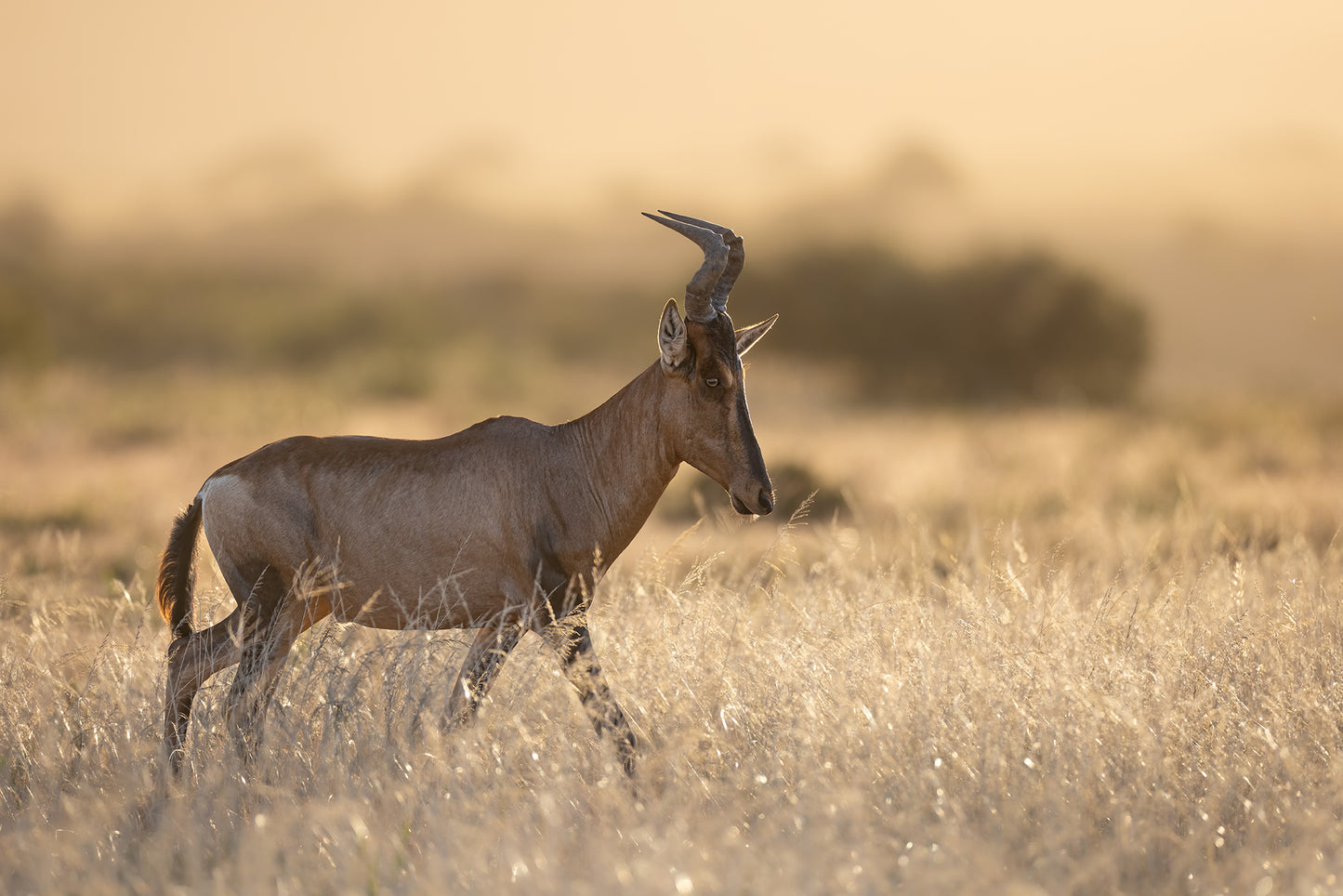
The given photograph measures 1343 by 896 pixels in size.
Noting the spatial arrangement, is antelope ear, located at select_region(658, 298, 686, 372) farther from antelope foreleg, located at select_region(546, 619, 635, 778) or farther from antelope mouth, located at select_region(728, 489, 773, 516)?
antelope foreleg, located at select_region(546, 619, 635, 778)

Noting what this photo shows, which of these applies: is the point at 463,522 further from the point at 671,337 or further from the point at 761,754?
the point at 761,754

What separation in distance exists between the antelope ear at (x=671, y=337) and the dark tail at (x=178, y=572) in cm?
251

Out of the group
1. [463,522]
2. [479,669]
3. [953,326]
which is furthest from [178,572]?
[953,326]

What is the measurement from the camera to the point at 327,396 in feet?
108

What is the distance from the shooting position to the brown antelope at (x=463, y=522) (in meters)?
5.96

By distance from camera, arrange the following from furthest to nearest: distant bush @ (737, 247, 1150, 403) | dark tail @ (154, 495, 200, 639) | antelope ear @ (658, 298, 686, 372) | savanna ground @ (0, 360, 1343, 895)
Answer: distant bush @ (737, 247, 1150, 403) → dark tail @ (154, 495, 200, 639) → antelope ear @ (658, 298, 686, 372) → savanna ground @ (0, 360, 1343, 895)

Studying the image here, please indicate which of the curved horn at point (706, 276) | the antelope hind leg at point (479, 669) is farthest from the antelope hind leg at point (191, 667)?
the curved horn at point (706, 276)

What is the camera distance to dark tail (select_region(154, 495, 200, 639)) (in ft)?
20.8

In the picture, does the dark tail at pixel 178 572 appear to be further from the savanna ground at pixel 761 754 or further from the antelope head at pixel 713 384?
the antelope head at pixel 713 384

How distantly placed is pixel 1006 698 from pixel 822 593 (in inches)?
113

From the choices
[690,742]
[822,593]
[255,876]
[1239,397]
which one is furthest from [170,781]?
[1239,397]

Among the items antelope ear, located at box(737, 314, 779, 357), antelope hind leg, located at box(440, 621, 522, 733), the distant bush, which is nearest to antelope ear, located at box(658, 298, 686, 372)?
antelope ear, located at box(737, 314, 779, 357)

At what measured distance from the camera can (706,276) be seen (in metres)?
5.91

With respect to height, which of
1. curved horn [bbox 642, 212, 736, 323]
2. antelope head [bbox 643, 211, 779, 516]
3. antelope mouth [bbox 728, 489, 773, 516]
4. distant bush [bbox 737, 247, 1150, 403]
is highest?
curved horn [bbox 642, 212, 736, 323]
